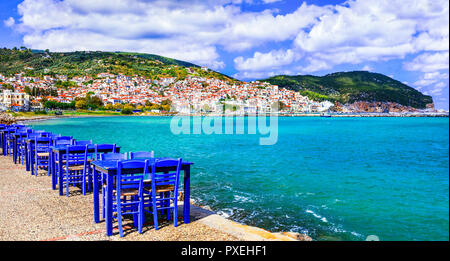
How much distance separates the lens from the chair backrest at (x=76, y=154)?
27.0 ft

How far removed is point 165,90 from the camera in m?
189

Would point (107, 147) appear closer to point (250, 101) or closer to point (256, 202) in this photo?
point (256, 202)

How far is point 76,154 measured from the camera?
9203 millimetres

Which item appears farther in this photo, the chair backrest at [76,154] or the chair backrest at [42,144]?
the chair backrest at [42,144]

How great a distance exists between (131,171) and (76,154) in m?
4.28

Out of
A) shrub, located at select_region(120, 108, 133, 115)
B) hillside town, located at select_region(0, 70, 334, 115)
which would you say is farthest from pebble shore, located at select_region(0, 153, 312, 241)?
hillside town, located at select_region(0, 70, 334, 115)

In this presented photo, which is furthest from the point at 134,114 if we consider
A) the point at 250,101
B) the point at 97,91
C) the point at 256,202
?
the point at 256,202

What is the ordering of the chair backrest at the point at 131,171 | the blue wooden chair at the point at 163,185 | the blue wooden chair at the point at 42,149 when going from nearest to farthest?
the chair backrest at the point at 131,171
the blue wooden chair at the point at 163,185
the blue wooden chair at the point at 42,149

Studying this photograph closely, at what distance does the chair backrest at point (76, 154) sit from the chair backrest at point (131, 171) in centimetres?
298

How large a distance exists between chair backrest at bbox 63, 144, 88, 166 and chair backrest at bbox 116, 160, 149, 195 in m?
2.98

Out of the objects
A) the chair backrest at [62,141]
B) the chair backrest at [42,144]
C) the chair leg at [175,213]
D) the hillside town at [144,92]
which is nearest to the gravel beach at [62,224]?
the chair leg at [175,213]

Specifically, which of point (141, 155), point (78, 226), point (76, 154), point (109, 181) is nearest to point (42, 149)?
point (76, 154)

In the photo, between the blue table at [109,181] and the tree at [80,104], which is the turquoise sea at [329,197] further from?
the tree at [80,104]
